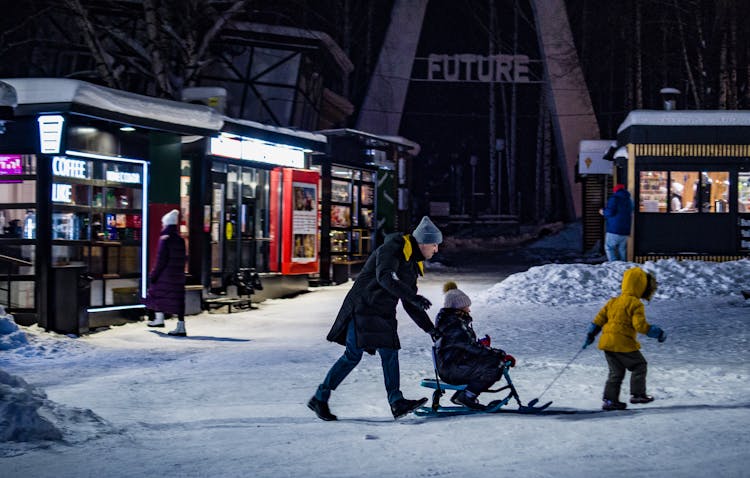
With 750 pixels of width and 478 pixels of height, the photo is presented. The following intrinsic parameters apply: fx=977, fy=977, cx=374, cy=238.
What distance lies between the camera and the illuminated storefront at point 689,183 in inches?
905

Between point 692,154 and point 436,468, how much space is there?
18.9 metres

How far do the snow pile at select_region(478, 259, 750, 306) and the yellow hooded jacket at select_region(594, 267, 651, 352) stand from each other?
8.78m

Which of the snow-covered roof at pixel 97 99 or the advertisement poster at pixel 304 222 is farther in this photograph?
the advertisement poster at pixel 304 222

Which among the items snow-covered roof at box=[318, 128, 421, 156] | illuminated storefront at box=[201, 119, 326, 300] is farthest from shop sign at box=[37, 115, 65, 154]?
snow-covered roof at box=[318, 128, 421, 156]

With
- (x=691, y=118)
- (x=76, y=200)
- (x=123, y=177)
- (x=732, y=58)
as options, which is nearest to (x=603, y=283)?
(x=691, y=118)

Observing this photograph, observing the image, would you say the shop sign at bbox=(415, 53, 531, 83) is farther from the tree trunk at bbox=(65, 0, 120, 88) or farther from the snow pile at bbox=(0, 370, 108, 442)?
the snow pile at bbox=(0, 370, 108, 442)

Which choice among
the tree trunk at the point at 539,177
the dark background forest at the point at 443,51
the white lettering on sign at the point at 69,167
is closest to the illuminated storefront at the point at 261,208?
the dark background forest at the point at 443,51

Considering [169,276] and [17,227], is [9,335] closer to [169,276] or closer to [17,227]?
[17,227]

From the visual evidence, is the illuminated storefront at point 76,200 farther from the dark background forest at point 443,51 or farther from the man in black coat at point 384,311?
the man in black coat at point 384,311

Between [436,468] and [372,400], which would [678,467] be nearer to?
[436,468]

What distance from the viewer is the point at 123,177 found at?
15.2 m

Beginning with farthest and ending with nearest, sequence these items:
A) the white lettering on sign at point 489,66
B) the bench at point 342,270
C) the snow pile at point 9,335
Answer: the white lettering on sign at point 489,66 → the bench at point 342,270 → the snow pile at point 9,335

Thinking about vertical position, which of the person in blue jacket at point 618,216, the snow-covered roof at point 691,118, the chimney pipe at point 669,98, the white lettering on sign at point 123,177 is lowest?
the person in blue jacket at point 618,216

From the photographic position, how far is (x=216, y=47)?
3094 cm
